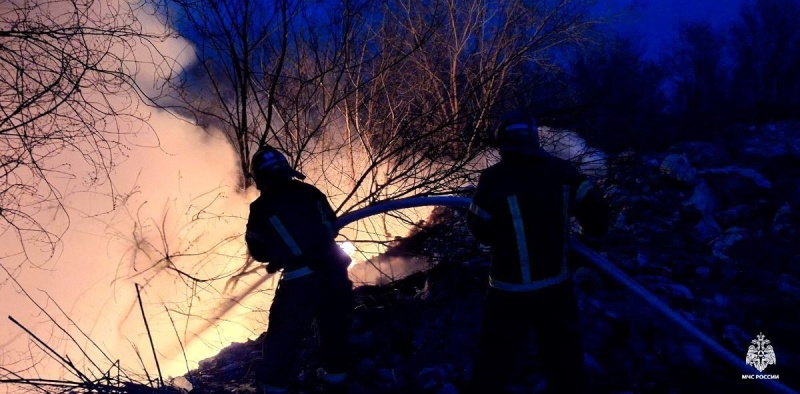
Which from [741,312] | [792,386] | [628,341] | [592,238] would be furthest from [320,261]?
[741,312]

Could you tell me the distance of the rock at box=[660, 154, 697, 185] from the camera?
29.4 feet

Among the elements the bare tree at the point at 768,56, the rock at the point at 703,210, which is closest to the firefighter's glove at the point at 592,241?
the rock at the point at 703,210

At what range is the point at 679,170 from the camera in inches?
359

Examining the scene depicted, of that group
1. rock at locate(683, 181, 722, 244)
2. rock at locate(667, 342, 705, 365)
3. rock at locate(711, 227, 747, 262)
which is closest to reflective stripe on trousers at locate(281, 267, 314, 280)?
rock at locate(667, 342, 705, 365)

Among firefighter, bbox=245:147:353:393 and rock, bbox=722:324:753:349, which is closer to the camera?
firefighter, bbox=245:147:353:393

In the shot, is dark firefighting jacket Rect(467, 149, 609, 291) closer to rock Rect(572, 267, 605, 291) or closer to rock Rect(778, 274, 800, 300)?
rock Rect(572, 267, 605, 291)

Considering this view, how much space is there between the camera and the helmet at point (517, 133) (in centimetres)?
262

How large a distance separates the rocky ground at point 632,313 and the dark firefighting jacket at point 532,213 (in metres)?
0.96

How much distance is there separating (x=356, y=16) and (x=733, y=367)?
420 cm

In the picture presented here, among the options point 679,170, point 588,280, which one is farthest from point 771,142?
point 588,280

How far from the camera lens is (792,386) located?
135 inches

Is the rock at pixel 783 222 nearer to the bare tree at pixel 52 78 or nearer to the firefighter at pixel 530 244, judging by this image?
the firefighter at pixel 530 244

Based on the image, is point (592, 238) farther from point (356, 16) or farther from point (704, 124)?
point (704, 124)

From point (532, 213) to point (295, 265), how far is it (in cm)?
144
